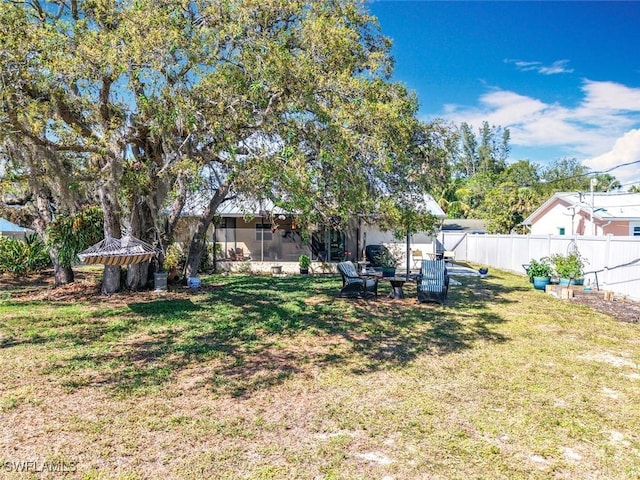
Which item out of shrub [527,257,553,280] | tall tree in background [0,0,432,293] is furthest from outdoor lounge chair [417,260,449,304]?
shrub [527,257,553,280]

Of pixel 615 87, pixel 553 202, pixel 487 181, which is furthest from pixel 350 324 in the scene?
pixel 487 181

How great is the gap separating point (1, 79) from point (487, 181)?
44.6 meters

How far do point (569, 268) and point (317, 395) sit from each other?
407 inches

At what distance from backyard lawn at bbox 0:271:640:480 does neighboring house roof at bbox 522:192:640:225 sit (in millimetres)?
12800

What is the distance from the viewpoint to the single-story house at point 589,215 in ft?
62.8

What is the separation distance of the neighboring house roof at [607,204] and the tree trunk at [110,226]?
1936 centimetres

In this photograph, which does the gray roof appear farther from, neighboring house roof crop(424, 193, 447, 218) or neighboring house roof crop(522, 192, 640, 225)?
neighboring house roof crop(522, 192, 640, 225)

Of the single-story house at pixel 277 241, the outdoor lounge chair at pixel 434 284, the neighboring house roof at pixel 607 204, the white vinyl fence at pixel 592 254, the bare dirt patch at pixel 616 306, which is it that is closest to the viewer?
the bare dirt patch at pixel 616 306

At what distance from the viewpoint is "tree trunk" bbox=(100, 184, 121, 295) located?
10.5m

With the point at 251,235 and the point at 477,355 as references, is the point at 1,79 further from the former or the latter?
the point at 251,235

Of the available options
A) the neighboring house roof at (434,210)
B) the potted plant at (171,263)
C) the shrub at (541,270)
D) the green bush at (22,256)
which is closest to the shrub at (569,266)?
the shrub at (541,270)

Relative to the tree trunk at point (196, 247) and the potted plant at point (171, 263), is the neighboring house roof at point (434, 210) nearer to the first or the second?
the tree trunk at point (196, 247)

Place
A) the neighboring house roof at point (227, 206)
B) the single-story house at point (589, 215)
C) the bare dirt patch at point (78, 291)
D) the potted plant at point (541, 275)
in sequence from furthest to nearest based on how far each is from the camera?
the single-story house at point (589, 215)
the potted plant at point (541, 275)
the neighboring house roof at point (227, 206)
the bare dirt patch at point (78, 291)

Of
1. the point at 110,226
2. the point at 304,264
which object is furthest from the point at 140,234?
the point at 304,264
